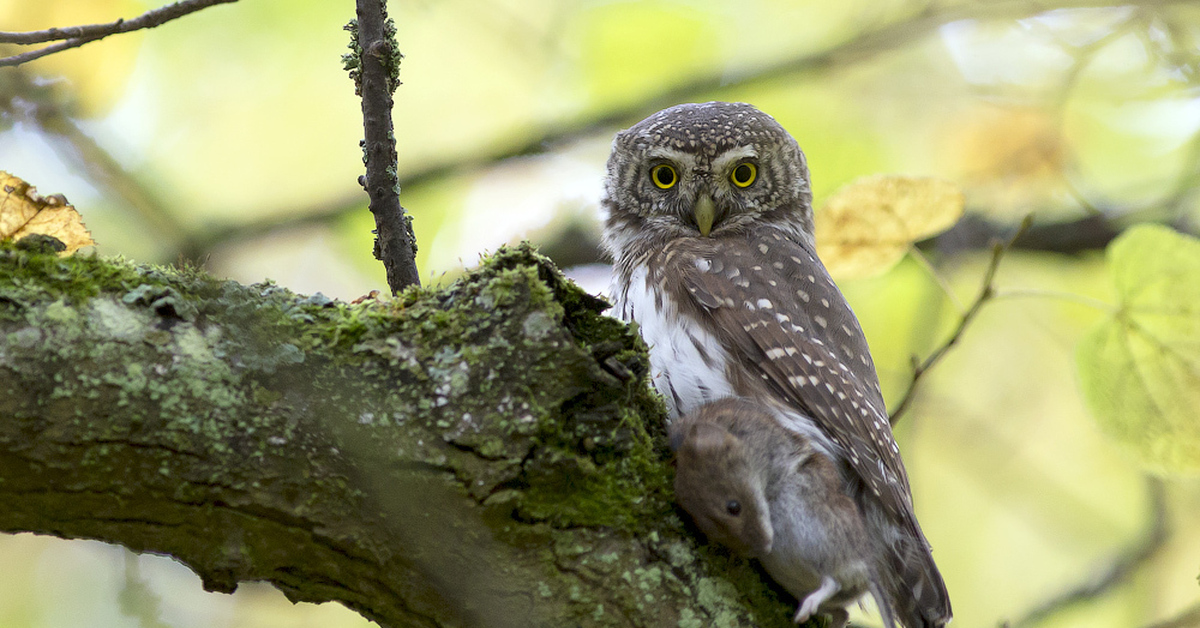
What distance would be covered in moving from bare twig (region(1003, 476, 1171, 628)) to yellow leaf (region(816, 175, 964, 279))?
1.92 m

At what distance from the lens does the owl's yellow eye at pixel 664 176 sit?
4.39 meters

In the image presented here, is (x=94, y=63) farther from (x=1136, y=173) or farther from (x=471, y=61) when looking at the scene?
(x=1136, y=173)

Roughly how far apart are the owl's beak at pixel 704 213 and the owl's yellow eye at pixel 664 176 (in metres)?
0.22

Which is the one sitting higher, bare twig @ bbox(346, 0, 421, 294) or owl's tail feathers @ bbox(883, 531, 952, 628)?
bare twig @ bbox(346, 0, 421, 294)

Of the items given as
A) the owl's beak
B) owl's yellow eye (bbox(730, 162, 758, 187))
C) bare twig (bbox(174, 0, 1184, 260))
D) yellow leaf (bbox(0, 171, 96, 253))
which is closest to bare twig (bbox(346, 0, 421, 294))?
yellow leaf (bbox(0, 171, 96, 253))

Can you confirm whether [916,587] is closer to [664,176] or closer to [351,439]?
[351,439]

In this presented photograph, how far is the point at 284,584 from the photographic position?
2.07m

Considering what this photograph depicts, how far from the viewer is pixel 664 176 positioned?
442 cm

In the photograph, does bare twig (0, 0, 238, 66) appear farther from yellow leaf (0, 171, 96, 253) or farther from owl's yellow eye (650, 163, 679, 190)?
owl's yellow eye (650, 163, 679, 190)

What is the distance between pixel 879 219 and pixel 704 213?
0.79 m

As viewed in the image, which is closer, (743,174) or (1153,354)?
(1153,354)

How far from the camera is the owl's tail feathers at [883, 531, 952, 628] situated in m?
2.80

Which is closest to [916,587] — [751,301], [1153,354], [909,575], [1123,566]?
[909,575]

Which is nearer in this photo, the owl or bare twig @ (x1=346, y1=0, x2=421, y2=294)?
bare twig @ (x1=346, y1=0, x2=421, y2=294)
